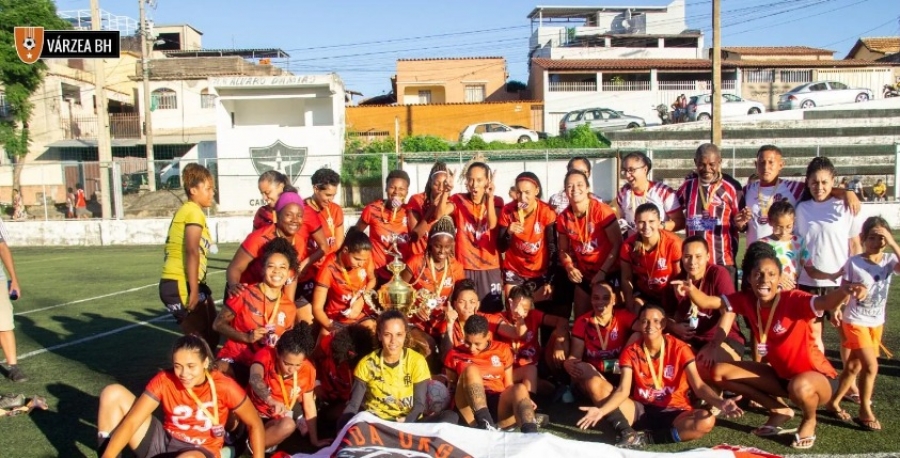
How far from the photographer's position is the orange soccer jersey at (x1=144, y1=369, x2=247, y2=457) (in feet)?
13.5

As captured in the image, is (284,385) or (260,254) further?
(260,254)

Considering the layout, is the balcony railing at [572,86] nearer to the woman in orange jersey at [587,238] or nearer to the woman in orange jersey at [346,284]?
the woman in orange jersey at [587,238]

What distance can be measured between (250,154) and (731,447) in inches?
945

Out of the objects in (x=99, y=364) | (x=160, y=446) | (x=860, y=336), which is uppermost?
(x=860, y=336)

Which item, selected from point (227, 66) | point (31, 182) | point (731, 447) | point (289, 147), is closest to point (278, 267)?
point (731, 447)

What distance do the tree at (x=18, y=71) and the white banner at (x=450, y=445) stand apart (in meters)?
28.9

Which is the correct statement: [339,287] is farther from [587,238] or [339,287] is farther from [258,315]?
[587,238]

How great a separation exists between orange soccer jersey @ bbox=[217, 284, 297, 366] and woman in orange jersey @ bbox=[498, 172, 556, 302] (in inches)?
74.5

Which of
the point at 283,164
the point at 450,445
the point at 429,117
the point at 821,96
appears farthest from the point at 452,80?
the point at 450,445

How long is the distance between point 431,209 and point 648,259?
73.1 inches

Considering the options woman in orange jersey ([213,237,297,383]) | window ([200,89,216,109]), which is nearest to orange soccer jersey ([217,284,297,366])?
woman in orange jersey ([213,237,297,383])

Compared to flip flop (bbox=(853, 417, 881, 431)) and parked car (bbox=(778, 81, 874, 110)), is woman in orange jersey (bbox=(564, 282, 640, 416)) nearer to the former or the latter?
flip flop (bbox=(853, 417, 881, 431))

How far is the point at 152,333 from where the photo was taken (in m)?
8.41

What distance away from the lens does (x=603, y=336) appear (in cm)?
536
